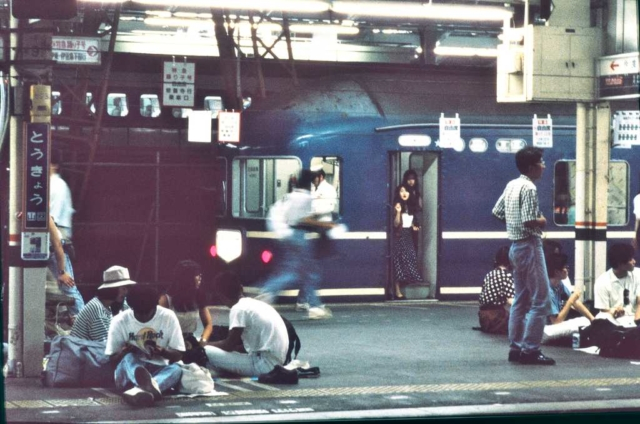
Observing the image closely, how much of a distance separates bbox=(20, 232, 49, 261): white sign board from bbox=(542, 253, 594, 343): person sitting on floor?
510 centimetres

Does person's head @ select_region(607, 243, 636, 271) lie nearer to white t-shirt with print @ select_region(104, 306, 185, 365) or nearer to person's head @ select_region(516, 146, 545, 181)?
person's head @ select_region(516, 146, 545, 181)

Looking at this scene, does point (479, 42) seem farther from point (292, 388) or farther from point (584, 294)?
point (292, 388)

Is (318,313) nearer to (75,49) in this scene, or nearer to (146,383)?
(75,49)

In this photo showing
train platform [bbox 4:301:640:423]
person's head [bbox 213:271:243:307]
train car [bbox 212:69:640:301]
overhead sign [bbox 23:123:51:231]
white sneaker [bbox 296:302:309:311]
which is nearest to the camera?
train platform [bbox 4:301:640:423]

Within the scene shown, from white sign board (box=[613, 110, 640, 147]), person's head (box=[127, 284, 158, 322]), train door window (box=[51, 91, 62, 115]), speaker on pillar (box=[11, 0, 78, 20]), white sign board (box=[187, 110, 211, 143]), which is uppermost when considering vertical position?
train door window (box=[51, 91, 62, 115])

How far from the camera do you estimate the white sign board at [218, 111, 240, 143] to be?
16.4m

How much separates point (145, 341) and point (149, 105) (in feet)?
34.6

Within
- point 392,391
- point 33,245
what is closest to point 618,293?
point 392,391

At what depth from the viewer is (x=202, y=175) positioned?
1964 cm

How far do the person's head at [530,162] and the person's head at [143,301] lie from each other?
365 centimetres

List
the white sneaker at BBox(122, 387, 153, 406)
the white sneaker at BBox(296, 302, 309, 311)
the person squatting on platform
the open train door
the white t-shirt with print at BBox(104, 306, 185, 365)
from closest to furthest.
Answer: the white sneaker at BBox(122, 387, 153, 406)
the white t-shirt with print at BBox(104, 306, 185, 365)
the person squatting on platform
the white sneaker at BBox(296, 302, 309, 311)
the open train door

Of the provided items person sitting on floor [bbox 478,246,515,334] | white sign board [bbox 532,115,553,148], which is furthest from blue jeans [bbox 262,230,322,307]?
white sign board [bbox 532,115,553,148]

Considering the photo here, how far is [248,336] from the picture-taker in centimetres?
971

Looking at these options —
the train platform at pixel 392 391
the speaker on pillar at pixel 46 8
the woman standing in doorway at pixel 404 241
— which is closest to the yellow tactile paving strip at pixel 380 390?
the train platform at pixel 392 391
